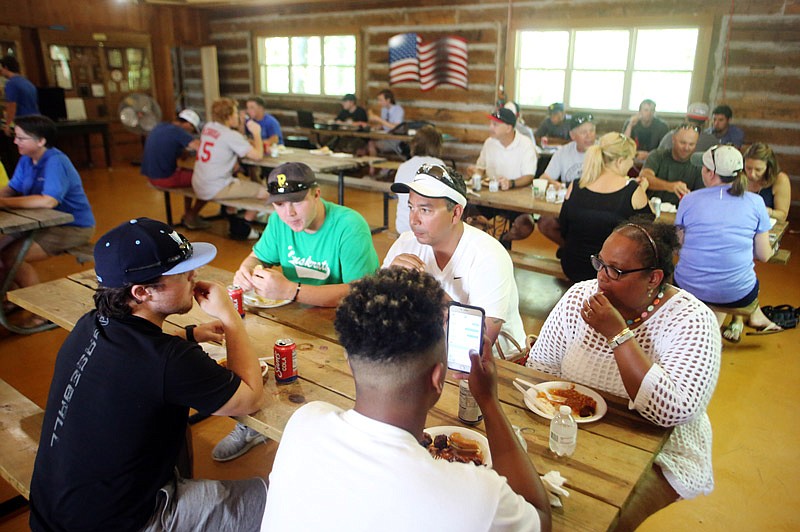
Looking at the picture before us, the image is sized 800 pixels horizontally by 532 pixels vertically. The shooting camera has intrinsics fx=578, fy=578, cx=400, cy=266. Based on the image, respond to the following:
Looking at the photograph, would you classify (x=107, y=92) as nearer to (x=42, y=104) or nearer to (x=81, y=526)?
(x=42, y=104)

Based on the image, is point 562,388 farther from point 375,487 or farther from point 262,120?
point 262,120


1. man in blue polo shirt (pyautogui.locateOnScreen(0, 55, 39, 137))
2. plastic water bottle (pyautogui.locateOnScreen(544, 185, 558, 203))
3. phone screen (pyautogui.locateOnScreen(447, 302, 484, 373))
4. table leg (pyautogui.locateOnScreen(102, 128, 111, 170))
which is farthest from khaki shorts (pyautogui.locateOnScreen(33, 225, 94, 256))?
table leg (pyautogui.locateOnScreen(102, 128, 111, 170))

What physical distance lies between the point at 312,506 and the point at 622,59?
8.85 metres

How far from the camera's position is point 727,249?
12.3ft

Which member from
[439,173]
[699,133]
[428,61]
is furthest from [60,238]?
[428,61]

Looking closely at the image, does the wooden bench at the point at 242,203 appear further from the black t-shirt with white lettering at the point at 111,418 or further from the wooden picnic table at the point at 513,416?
the black t-shirt with white lettering at the point at 111,418

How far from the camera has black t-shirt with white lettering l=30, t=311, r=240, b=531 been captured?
5.30 feet

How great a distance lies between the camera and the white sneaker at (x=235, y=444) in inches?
116

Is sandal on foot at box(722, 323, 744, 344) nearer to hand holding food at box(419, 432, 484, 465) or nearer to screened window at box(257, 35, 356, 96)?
hand holding food at box(419, 432, 484, 465)

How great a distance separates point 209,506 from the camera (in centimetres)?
186

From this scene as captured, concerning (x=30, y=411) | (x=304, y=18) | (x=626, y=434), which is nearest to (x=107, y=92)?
(x=304, y=18)

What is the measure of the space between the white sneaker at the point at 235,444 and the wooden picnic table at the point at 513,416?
744 millimetres

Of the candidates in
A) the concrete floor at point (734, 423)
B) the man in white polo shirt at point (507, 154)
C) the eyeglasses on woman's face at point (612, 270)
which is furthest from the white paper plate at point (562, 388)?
the man in white polo shirt at point (507, 154)

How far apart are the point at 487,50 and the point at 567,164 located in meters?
4.39
